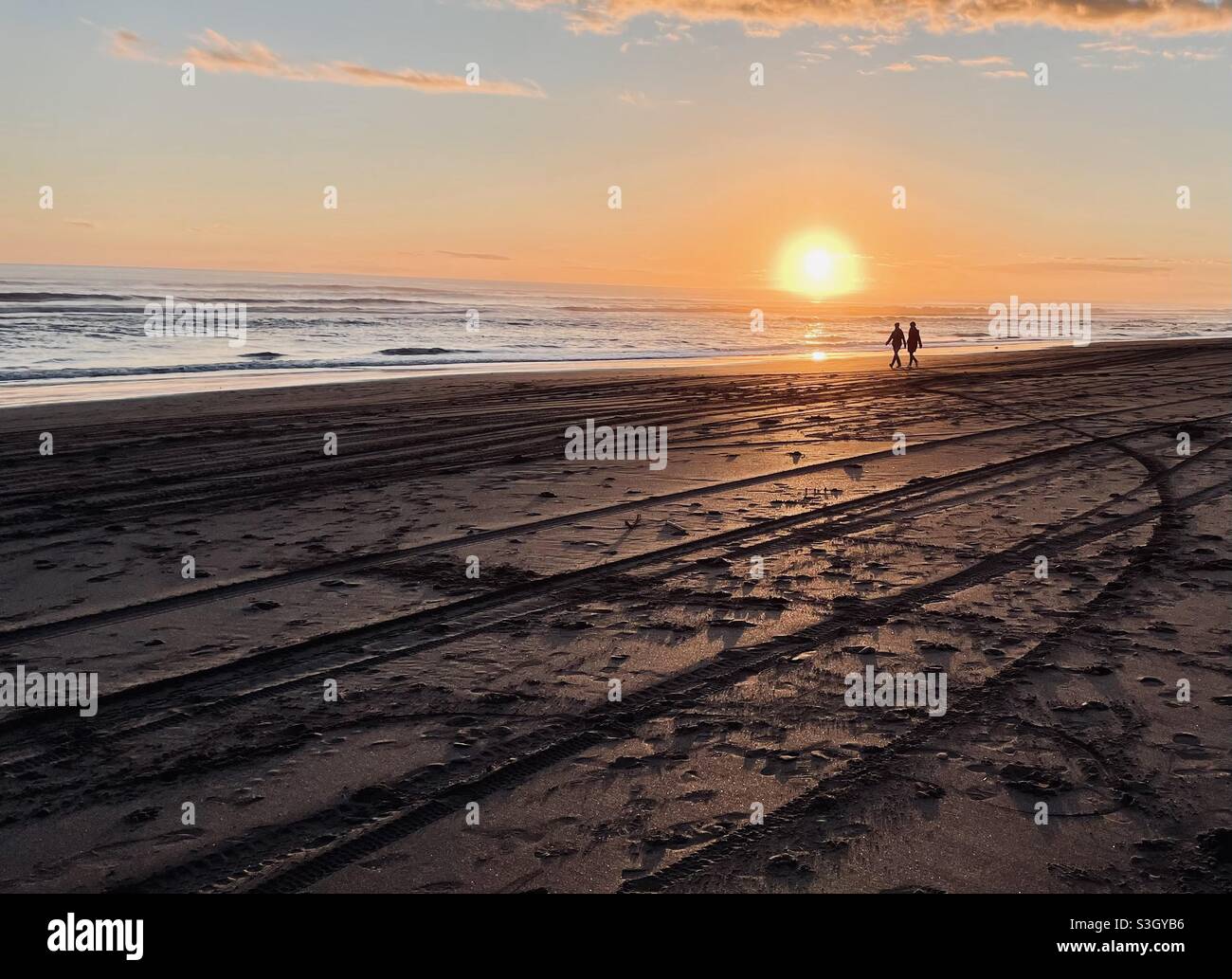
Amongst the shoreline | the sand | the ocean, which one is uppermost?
the ocean

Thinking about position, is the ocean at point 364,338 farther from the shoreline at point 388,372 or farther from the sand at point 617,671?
the sand at point 617,671

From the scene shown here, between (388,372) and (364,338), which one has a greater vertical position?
(364,338)

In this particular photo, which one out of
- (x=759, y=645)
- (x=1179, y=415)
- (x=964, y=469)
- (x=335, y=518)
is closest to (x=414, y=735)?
(x=759, y=645)

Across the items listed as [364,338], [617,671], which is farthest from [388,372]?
[617,671]

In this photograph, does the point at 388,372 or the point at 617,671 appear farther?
Answer: the point at 388,372

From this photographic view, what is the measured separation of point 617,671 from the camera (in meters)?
5.93

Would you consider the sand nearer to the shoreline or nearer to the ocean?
the shoreline

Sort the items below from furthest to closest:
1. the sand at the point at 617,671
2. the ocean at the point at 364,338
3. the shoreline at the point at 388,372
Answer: the ocean at the point at 364,338, the shoreline at the point at 388,372, the sand at the point at 617,671

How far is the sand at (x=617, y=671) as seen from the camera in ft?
13.3

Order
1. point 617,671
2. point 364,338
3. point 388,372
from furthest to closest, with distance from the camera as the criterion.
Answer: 1. point 364,338
2. point 388,372
3. point 617,671

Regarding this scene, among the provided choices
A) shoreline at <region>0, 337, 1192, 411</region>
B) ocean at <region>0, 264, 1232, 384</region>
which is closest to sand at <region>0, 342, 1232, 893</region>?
shoreline at <region>0, 337, 1192, 411</region>

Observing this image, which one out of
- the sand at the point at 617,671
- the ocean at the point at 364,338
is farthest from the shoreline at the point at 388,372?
the sand at the point at 617,671

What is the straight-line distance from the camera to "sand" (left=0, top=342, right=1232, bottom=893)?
405cm

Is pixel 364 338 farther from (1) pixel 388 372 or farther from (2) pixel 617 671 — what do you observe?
(2) pixel 617 671
